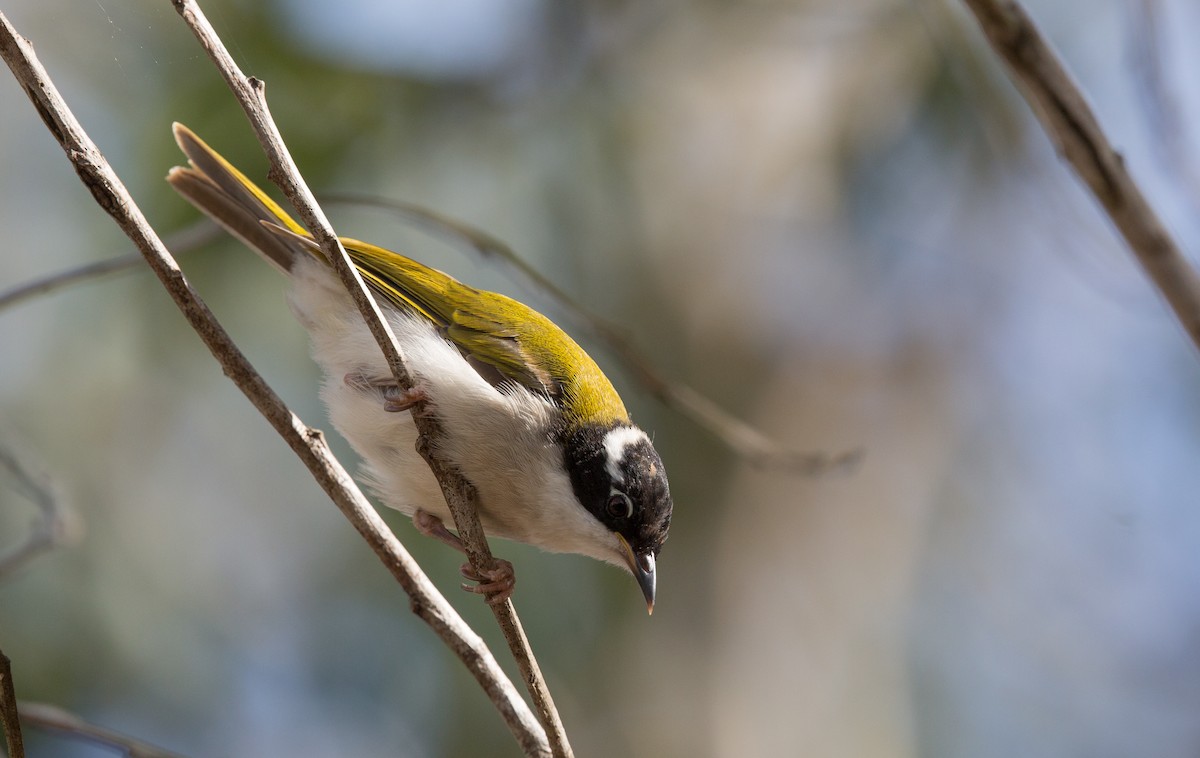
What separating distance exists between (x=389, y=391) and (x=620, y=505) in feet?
2.85

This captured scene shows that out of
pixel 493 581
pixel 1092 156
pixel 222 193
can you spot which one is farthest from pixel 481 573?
pixel 222 193

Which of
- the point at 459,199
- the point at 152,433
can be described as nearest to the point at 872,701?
the point at 459,199

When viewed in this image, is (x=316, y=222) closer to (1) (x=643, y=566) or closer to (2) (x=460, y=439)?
(2) (x=460, y=439)

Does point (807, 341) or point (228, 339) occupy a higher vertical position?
point (228, 339)

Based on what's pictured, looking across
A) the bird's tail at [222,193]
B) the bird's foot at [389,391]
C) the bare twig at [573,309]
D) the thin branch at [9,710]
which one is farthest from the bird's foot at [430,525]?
the thin branch at [9,710]

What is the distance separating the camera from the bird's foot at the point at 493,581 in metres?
2.64

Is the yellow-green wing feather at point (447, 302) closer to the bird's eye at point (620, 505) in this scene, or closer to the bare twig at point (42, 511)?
the bird's eye at point (620, 505)

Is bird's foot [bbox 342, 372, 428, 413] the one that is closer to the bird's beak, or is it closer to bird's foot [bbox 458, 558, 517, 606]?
bird's foot [bbox 458, 558, 517, 606]

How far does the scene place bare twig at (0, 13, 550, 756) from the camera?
2.12 meters

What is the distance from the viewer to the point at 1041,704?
11125mm

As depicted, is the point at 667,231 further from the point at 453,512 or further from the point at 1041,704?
the point at 453,512

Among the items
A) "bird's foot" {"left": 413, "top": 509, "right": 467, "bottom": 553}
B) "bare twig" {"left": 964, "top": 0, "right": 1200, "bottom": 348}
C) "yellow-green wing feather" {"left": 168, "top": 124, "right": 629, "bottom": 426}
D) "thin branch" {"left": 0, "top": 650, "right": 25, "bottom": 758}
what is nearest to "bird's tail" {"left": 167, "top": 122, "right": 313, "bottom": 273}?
"yellow-green wing feather" {"left": 168, "top": 124, "right": 629, "bottom": 426}

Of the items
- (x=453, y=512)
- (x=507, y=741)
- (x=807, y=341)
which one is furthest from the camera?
(x=807, y=341)

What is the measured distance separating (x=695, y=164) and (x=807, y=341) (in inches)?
80.3
